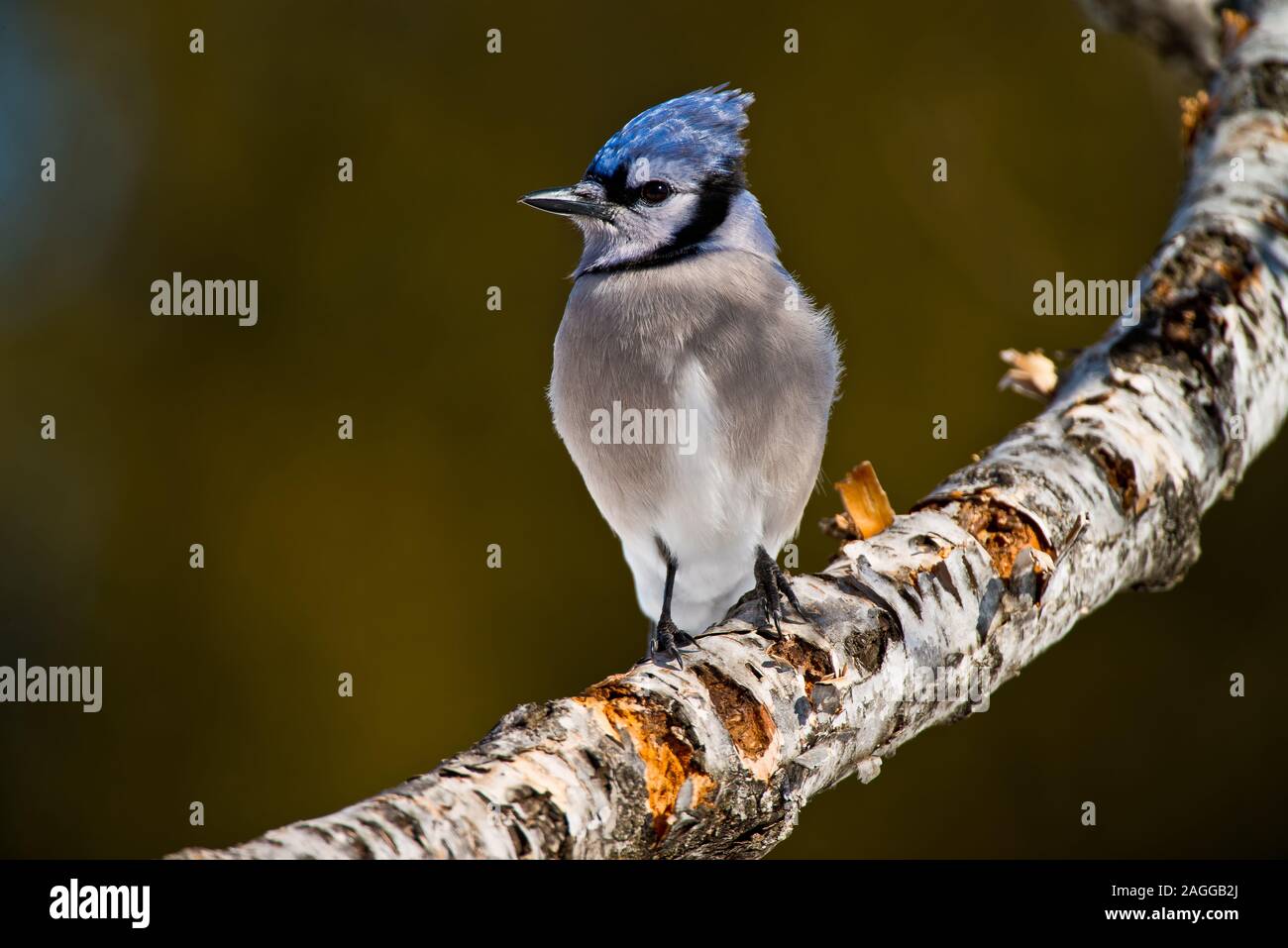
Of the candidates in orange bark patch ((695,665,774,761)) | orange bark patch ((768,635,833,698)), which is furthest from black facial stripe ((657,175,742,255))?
orange bark patch ((695,665,774,761))

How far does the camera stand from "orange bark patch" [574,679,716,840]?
1.51 metres

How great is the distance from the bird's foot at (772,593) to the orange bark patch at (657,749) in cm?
32

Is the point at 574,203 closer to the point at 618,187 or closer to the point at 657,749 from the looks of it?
the point at 618,187

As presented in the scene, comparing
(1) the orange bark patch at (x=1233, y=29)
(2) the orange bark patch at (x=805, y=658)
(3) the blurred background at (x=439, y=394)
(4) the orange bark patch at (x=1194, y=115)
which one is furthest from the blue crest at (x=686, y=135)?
(3) the blurred background at (x=439, y=394)

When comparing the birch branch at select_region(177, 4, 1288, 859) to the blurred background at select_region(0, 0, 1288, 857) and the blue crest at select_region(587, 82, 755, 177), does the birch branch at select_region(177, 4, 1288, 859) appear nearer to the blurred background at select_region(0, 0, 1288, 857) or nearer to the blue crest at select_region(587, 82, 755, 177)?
the blue crest at select_region(587, 82, 755, 177)

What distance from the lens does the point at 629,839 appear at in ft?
4.82

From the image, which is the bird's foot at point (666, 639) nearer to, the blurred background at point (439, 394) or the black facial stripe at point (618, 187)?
the black facial stripe at point (618, 187)

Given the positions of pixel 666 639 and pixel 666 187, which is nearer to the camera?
pixel 666 639

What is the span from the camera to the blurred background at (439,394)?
459 centimetres

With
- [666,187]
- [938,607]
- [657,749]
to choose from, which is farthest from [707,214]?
[657,749]

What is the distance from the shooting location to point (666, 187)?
2.61 m

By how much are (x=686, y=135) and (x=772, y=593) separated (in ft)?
3.69

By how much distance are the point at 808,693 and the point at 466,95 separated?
4.10 metres
